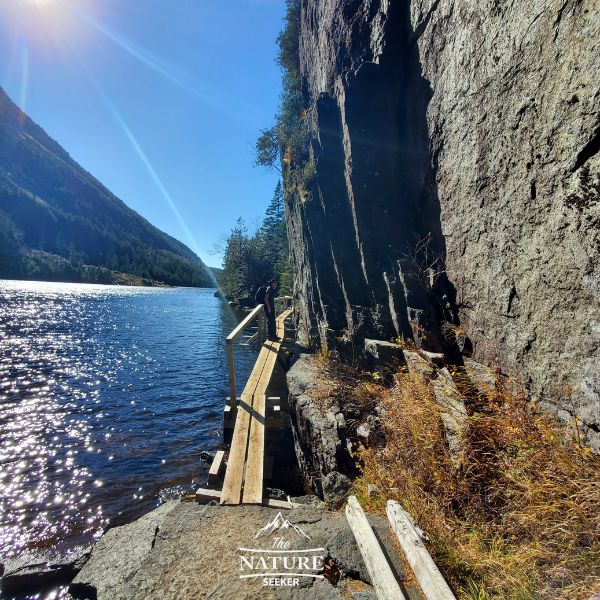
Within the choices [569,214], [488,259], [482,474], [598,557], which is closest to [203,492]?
[482,474]

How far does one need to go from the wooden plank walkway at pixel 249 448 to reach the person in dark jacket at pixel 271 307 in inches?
140

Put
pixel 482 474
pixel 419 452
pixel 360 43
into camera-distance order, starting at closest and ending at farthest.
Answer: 1. pixel 482 474
2. pixel 419 452
3. pixel 360 43

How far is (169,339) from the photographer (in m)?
25.0

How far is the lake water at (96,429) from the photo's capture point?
6887mm

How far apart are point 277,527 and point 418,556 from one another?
7.36 feet

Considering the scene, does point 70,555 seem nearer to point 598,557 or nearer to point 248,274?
point 598,557

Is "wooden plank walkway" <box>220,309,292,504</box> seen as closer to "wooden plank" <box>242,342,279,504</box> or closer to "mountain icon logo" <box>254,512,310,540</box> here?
"wooden plank" <box>242,342,279,504</box>

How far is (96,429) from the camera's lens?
34.2 ft

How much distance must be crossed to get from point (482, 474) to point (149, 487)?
727 centimetres

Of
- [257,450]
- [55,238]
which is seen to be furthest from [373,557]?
[55,238]

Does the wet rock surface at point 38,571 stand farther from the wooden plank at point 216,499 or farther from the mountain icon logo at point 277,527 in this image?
the mountain icon logo at point 277,527

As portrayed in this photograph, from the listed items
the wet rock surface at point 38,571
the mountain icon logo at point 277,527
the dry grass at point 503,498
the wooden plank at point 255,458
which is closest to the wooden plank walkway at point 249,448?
the wooden plank at point 255,458

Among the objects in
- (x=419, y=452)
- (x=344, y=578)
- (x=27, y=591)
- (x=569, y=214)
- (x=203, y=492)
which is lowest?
(x=27, y=591)

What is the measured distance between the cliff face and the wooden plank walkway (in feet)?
9.48
